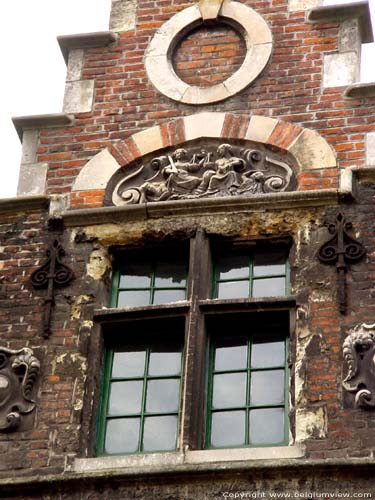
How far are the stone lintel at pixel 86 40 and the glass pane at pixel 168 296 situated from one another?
2353mm

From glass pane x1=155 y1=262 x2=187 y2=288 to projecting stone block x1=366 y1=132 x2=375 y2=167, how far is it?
151 cm

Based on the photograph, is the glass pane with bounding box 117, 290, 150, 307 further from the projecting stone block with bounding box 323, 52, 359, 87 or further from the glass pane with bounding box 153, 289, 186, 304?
the projecting stone block with bounding box 323, 52, 359, 87

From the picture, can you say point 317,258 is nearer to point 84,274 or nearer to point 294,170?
point 294,170

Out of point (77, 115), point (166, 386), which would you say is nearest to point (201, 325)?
point (166, 386)

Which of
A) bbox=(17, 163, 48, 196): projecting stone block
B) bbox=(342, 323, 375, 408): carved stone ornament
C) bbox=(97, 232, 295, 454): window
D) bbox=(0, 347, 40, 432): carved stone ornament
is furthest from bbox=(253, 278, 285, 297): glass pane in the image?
bbox=(17, 163, 48, 196): projecting stone block

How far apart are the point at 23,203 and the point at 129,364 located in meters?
1.60

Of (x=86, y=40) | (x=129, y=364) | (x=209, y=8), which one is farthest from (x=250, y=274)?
(x=86, y=40)

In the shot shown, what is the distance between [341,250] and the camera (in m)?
11.6

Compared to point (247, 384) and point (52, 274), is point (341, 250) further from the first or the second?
point (52, 274)

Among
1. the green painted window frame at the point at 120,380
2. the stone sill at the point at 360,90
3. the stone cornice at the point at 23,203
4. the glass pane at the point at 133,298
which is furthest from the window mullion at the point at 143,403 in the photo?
the stone sill at the point at 360,90

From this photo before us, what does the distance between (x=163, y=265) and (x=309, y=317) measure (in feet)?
4.23

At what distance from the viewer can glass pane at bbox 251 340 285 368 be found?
11.4 metres

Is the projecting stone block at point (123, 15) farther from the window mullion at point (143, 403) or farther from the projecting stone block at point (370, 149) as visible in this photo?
the window mullion at point (143, 403)

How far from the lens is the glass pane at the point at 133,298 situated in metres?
11.9
